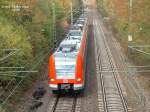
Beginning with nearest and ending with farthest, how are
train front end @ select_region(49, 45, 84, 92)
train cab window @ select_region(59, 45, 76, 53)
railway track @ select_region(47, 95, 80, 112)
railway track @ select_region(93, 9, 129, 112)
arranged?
1. railway track @ select_region(47, 95, 80, 112)
2. railway track @ select_region(93, 9, 129, 112)
3. train front end @ select_region(49, 45, 84, 92)
4. train cab window @ select_region(59, 45, 76, 53)

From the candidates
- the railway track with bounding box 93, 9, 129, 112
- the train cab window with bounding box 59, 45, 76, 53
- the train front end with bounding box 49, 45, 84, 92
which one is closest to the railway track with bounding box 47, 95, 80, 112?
the train front end with bounding box 49, 45, 84, 92

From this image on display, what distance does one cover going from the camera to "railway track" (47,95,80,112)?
27.3 meters

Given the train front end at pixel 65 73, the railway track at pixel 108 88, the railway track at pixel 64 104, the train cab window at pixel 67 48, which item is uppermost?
the train cab window at pixel 67 48

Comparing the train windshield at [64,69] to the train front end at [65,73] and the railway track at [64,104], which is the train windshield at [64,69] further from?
the railway track at [64,104]

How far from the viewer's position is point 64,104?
28516mm

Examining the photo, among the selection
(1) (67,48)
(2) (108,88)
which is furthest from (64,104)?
(2) (108,88)

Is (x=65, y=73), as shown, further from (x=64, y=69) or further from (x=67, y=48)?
(x=67, y=48)

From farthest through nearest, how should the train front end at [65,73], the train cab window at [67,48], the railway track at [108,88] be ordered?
the train cab window at [67,48] < the train front end at [65,73] < the railway track at [108,88]

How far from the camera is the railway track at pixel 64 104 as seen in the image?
89.7 feet

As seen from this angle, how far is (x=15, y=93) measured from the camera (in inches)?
1176

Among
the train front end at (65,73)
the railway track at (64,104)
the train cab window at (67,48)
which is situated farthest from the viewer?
the train cab window at (67,48)

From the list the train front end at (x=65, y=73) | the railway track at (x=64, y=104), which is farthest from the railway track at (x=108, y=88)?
the train front end at (x=65, y=73)

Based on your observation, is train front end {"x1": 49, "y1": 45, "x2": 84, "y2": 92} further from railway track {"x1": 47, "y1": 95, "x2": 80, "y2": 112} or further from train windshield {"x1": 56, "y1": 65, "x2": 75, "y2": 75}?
railway track {"x1": 47, "y1": 95, "x2": 80, "y2": 112}

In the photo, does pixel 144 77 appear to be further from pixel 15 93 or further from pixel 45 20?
pixel 45 20
